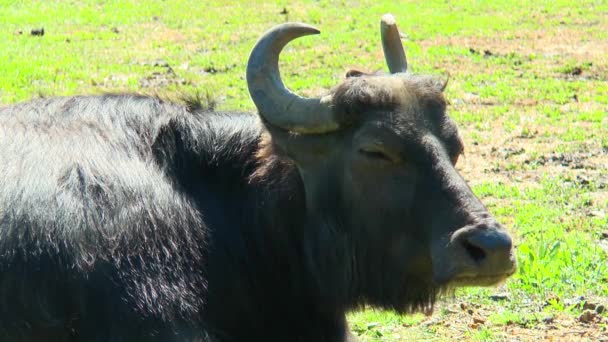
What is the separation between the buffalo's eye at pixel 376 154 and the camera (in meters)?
6.19

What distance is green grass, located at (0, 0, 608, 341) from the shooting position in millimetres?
8680

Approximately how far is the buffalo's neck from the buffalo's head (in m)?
0.11

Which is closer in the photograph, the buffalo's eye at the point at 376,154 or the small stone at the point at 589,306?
the buffalo's eye at the point at 376,154

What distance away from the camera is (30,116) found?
6723mm

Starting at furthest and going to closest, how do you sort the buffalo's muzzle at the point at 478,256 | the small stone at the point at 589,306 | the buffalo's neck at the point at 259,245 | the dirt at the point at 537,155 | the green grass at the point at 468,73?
the green grass at the point at 468,73
the small stone at the point at 589,306
the dirt at the point at 537,155
the buffalo's neck at the point at 259,245
the buffalo's muzzle at the point at 478,256

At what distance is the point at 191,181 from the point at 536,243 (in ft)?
12.6

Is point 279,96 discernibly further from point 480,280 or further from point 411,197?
point 480,280

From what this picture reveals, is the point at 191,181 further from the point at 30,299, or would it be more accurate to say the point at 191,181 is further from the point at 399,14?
the point at 399,14

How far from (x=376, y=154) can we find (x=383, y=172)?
0.11m

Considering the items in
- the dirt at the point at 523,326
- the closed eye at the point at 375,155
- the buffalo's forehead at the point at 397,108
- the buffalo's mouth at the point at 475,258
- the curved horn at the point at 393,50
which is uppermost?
the curved horn at the point at 393,50

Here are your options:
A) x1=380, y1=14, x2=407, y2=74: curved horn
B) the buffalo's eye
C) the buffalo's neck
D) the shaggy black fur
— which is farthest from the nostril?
x1=380, y1=14, x2=407, y2=74: curved horn

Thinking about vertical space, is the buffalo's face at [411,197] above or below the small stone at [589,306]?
above

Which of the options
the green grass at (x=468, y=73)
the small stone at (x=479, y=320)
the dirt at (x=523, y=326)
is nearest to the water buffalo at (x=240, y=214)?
the green grass at (x=468, y=73)

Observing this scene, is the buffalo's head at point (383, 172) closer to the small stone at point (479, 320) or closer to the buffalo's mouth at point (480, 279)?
the buffalo's mouth at point (480, 279)
